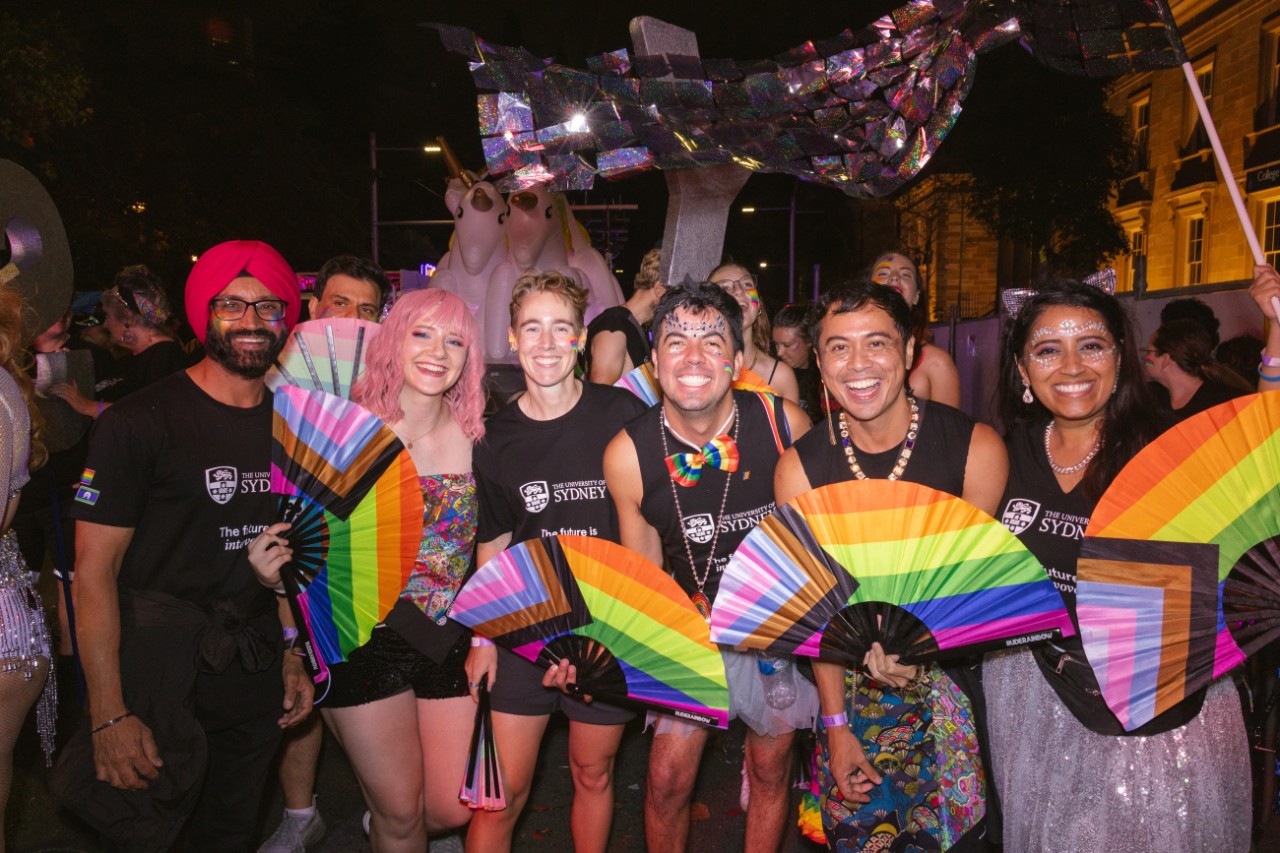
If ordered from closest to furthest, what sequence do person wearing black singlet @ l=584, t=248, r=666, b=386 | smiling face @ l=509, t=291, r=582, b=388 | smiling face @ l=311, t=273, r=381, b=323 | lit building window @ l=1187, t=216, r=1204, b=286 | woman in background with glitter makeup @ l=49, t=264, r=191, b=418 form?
smiling face @ l=509, t=291, r=582, b=388, smiling face @ l=311, t=273, r=381, b=323, person wearing black singlet @ l=584, t=248, r=666, b=386, woman in background with glitter makeup @ l=49, t=264, r=191, b=418, lit building window @ l=1187, t=216, r=1204, b=286

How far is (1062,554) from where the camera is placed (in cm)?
244

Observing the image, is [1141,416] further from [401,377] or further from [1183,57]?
[401,377]

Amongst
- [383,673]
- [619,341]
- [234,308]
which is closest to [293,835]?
[383,673]

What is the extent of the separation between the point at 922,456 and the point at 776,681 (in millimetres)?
848

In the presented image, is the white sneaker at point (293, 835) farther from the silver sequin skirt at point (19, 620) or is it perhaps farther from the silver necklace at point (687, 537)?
the silver necklace at point (687, 537)

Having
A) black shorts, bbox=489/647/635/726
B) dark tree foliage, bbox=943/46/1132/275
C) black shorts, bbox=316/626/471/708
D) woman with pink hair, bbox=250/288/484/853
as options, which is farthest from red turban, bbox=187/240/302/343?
dark tree foliage, bbox=943/46/1132/275

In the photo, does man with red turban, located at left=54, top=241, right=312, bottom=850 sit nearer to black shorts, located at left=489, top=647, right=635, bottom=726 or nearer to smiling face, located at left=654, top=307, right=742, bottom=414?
black shorts, located at left=489, top=647, right=635, bottom=726

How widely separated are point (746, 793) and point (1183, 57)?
9.62ft

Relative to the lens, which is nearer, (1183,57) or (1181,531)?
(1181,531)

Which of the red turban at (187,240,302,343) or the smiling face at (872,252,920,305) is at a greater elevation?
the smiling face at (872,252,920,305)

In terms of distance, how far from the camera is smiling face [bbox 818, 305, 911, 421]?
2.62 meters

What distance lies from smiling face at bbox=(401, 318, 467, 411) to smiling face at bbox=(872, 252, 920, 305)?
2.22m

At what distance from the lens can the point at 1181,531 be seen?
220 cm

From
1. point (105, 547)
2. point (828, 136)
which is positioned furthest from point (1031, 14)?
point (105, 547)
